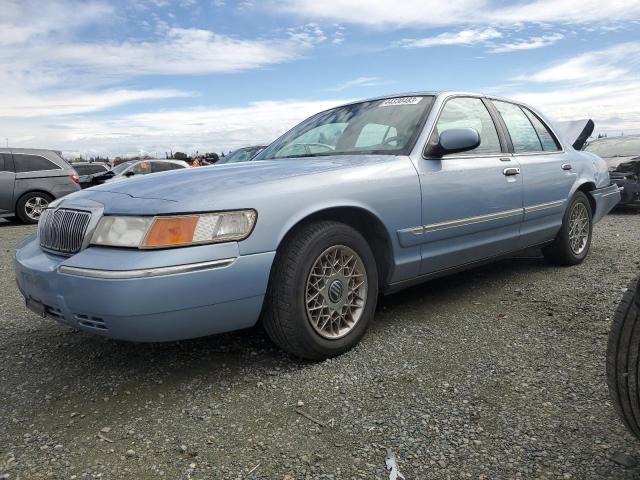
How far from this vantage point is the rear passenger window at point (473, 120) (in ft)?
12.5

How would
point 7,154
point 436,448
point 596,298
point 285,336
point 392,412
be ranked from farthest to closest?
point 7,154 → point 596,298 → point 285,336 → point 392,412 → point 436,448

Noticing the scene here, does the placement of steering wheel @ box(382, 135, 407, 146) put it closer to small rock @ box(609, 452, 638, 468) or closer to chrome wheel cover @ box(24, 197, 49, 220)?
small rock @ box(609, 452, 638, 468)

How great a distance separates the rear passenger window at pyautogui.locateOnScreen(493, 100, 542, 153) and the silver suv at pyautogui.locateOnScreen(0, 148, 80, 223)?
9771 millimetres

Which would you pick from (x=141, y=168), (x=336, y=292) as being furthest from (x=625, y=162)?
(x=141, y=168)

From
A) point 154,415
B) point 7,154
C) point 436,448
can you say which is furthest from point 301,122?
point 7,154

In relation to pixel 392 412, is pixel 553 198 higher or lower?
higher

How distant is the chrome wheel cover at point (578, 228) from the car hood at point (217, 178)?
8.41 feet

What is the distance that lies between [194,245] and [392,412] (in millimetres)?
1168

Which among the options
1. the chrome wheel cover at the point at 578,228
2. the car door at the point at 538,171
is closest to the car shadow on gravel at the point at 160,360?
the car door at the point at 538,171

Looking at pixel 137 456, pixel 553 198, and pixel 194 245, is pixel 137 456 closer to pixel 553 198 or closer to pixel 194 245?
pixel 194 245

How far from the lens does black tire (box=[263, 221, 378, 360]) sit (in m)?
2.74

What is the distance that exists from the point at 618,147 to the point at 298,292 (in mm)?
10549

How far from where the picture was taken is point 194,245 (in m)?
2.49

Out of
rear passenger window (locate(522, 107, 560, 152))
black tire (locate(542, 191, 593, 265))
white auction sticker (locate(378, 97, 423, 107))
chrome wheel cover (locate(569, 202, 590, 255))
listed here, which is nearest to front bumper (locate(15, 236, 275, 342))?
white auction sticker (locate(378, 97, 423, 107))
